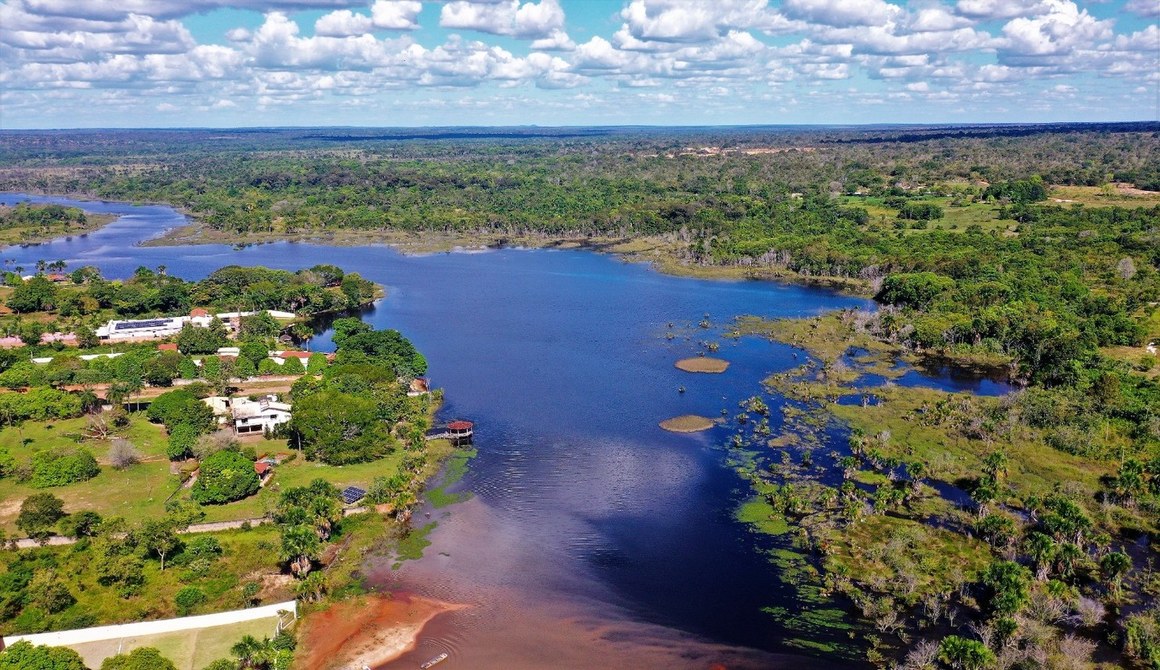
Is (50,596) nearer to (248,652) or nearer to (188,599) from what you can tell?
(188,599)

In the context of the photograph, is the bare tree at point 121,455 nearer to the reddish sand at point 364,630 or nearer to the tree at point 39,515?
the tree at point 39,515

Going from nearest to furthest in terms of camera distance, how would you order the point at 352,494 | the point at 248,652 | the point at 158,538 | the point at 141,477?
1. the point at 248,652
2. the point at 158,538
3. the point at 352,494
4. the point at 141,477

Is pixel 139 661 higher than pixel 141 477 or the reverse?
higher

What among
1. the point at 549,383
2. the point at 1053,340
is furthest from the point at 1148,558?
the point at 549,383

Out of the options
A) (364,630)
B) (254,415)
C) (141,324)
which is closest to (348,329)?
(254,415)

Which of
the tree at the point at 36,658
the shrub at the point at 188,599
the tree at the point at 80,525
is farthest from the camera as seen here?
the tree at the point at 80,525

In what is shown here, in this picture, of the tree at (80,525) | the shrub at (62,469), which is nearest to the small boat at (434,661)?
the tree at (80,525)

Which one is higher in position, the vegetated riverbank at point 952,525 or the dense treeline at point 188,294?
the dense treeline at point 188,294
